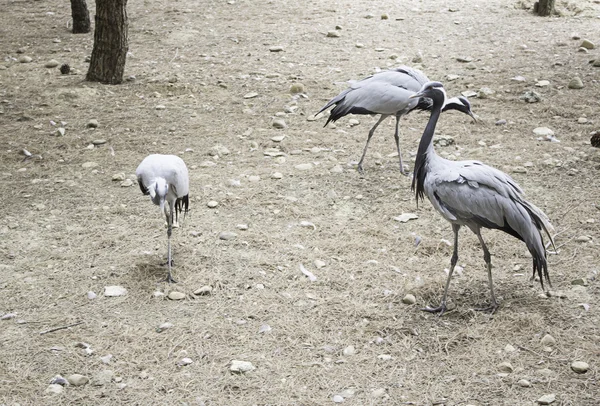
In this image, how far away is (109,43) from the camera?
28.2ft

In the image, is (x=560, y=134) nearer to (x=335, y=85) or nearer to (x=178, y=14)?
(x=335, y=85)

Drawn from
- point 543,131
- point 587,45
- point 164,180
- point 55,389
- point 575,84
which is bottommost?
point 55,389

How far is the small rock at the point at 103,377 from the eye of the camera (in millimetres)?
3902

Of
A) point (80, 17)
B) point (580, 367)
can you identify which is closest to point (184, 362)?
point (580, 367)

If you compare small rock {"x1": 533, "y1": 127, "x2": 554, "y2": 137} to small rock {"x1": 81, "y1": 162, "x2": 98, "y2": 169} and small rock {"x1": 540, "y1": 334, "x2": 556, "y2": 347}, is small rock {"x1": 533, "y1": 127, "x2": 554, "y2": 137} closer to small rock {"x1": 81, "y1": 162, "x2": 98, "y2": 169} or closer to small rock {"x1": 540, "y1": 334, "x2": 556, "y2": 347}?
small rock {"x1": 540, "y1": 334, "x2": 556, "y2": 347}

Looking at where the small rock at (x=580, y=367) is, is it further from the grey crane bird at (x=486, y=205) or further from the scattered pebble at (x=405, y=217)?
the scattered pebble at (x=405, y=217)

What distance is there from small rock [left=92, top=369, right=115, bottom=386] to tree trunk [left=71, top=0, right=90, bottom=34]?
26.0ft

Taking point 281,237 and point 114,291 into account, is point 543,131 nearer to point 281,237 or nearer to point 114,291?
point 281,237

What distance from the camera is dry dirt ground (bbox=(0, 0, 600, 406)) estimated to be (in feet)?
13.1

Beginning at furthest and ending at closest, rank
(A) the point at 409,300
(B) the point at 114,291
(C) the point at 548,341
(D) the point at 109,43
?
1. (D) the point at 109,43
2. (B) the point at 114,291
3. (A) the point at 409,300
4. (C) the point at 548,341

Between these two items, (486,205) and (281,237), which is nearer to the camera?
(486,205)

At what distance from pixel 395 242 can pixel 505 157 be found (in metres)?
1.94

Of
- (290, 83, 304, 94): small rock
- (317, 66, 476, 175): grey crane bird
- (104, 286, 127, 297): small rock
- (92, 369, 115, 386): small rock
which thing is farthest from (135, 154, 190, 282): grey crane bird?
(290, 83, 304, 94): small rock

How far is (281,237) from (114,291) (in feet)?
4.55
